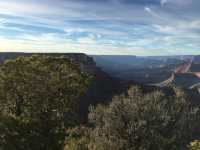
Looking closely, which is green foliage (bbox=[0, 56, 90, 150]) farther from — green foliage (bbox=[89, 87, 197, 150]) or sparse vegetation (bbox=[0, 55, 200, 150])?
green foliage (bbox=[89, 87, 197, 150])

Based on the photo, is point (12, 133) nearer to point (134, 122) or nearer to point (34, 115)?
point (34, 115)

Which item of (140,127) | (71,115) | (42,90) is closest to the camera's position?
(140,127)

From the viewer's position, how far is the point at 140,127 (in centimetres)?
2517

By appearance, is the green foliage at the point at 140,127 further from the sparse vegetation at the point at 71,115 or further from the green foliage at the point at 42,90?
the green foliage at the point at 42,90

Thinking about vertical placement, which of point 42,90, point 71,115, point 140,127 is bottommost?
point 71,115

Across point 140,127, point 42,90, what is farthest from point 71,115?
point 140,127

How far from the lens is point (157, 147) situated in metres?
25.5

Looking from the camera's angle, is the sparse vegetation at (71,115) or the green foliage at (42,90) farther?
the green foliage at (42,90)

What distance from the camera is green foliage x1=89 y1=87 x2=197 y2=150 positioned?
24.9 m

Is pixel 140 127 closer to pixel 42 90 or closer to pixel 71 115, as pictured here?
pixel 42 90

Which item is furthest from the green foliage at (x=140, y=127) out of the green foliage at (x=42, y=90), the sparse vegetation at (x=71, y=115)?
the green foliage at (x=42, y=90)

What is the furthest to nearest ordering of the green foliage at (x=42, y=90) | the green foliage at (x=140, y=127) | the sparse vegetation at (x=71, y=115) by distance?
the green foliage at (x=42, y=90) < the sparse vegetation at (x=71, y=115) < the green foliage at (x=140, y=127)

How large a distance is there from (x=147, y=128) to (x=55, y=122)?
696 inches

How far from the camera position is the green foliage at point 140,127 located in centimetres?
2486
